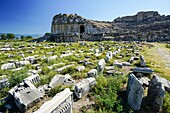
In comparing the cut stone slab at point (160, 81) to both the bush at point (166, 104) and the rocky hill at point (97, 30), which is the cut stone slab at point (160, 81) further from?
the rocky hill at point (97, 30)

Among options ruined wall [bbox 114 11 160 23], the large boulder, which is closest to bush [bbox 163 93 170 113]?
the large boulder

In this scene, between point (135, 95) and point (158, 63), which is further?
point (158, 63)

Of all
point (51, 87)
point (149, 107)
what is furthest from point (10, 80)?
point (149, 107)

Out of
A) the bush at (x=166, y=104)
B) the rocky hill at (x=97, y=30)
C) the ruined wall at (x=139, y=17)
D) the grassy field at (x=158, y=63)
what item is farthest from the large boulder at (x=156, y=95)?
the ruined wall at (x=139, y=17)

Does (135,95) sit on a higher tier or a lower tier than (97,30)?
lower

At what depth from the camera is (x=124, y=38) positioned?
35.0 m

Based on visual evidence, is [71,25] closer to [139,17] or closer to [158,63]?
[158,63]

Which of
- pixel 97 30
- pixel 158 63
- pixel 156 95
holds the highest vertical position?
pixel 97 30

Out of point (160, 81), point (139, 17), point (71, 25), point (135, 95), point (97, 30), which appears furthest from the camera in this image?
point (139, 17)

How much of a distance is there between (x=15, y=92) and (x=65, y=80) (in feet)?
6.83

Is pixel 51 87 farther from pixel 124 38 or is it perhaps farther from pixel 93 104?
pixel 124 38

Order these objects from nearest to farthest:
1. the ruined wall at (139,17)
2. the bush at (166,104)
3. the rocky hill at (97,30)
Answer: the bush at (166,104) < the rocky hill at (97,30) < the ruined wall at (139,17)

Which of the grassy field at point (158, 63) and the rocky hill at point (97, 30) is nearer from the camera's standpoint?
the grassy field at point (158, 63)

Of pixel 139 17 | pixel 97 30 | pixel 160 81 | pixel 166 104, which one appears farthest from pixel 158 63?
pixel 139 17
